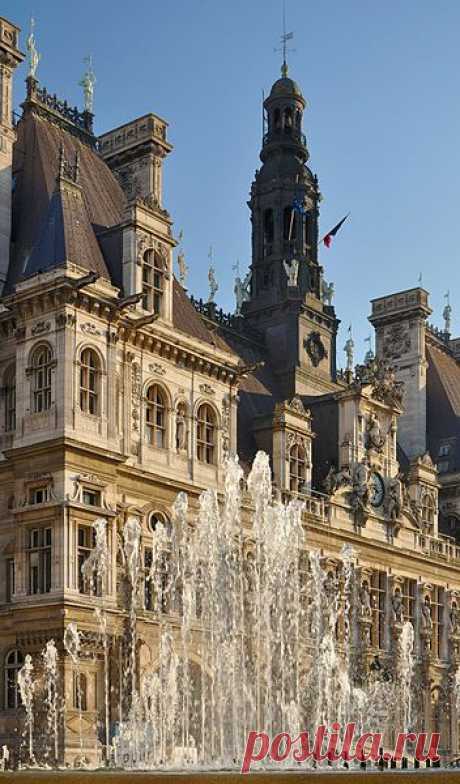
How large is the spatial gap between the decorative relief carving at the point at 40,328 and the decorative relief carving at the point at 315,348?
21.0m

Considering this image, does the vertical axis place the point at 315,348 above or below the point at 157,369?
above

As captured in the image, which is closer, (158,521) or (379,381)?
(158,521)

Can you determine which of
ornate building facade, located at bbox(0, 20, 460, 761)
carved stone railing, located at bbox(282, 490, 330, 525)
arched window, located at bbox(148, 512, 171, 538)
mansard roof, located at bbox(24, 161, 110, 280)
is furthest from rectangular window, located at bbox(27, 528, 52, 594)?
carved stone railing, located at bbox(282, 490, 330, 525)

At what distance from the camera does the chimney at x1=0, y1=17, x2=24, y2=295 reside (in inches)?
1746

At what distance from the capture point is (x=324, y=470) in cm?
5609

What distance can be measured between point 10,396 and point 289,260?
2292 cm

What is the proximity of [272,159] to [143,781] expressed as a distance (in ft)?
175

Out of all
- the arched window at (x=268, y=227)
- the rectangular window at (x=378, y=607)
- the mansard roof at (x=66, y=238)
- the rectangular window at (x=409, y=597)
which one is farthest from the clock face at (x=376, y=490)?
the mansard roof at (x=66, y=238)

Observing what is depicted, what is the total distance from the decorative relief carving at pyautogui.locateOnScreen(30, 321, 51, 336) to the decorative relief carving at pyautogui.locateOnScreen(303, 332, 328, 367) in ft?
68.9

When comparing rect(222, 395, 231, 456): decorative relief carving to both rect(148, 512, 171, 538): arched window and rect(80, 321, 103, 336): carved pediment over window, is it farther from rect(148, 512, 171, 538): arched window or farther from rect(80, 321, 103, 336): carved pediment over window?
rect(80, 321, 103, 336): carved pediment over window

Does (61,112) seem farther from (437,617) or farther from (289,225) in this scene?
(437,617)

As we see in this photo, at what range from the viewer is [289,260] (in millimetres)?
61781

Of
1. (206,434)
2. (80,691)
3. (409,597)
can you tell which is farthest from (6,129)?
(409,597)

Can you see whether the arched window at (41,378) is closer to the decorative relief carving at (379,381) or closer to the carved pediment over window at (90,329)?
the carved pediment over window at (90,329)
